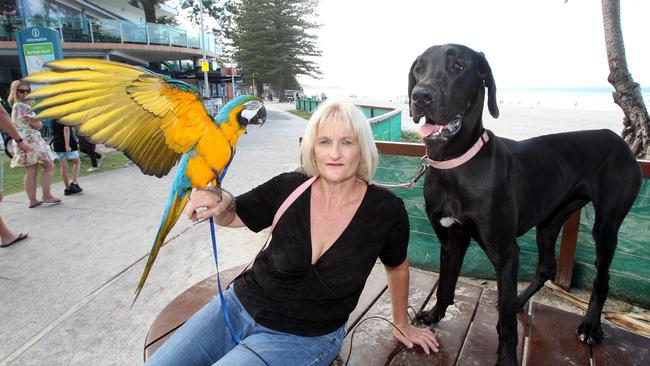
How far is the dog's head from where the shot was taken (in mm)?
1775

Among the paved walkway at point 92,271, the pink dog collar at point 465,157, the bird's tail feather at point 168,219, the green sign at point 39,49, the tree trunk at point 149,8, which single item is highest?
the tree trunk at point 149,8

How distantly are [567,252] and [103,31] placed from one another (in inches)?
905

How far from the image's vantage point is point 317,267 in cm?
170

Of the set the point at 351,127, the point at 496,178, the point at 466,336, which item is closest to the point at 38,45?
the point at 351,127

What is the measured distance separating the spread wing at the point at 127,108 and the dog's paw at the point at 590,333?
2033 millimetres

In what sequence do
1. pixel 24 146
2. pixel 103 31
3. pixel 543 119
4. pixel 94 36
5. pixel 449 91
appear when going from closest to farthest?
pixel 449 91 → pixel 24 146 → pixel 94 36 → pixel 103 31 → pixel 543 119

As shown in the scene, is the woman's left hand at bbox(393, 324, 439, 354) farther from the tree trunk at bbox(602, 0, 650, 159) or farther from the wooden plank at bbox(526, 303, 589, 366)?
the tree trunk at bbox(602, 0, 650, 159)

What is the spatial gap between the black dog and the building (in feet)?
48.7

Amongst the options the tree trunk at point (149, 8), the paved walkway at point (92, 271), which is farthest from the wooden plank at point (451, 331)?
the tree trunk at point (149, 8)

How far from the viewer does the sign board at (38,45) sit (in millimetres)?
10109

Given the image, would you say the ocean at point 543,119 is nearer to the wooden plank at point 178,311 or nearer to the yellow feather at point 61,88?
the yellow feather at point 61,88

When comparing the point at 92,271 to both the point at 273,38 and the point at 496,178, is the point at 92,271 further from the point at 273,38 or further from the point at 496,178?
the point at 273,38

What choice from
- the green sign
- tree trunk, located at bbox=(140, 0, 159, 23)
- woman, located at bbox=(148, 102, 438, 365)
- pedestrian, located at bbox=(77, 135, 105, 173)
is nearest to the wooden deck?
woman, located at bbox=(148, 102, 438, 365)

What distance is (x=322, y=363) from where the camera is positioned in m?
1.66
